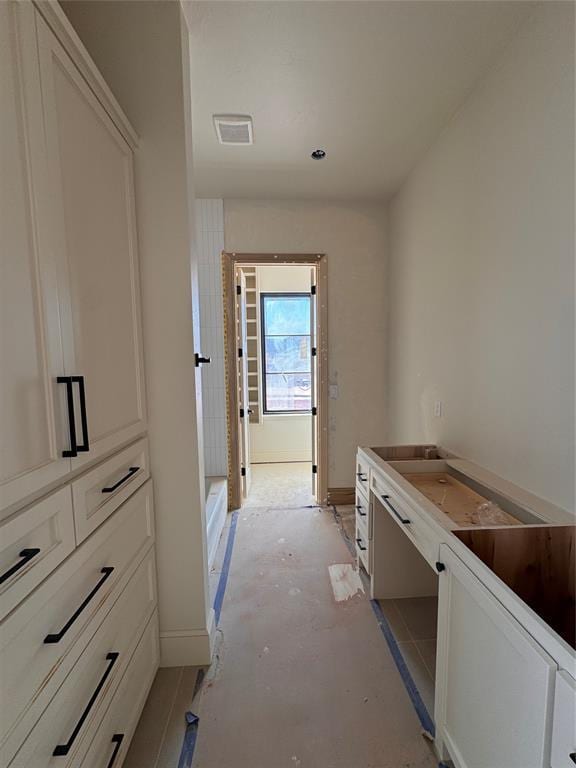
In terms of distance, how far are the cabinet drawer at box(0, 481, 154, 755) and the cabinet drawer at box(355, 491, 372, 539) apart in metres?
1.30

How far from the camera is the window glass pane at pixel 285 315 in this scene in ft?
16.0

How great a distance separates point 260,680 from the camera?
60.2 inches

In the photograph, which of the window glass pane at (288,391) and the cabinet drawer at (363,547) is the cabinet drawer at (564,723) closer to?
the cabinet drawer at (363,547)

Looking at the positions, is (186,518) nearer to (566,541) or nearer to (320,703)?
(320,703)

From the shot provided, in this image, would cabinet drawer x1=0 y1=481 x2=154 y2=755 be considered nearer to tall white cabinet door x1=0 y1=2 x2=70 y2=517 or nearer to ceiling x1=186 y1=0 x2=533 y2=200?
tall white cabinet door x1=0 y1=2 x2=70 y2=517

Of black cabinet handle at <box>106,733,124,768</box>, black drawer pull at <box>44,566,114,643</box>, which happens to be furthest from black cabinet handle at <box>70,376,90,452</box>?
black cabinet handle at <box>106,733,124,768</box>

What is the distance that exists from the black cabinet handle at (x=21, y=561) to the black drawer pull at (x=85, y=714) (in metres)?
0.48

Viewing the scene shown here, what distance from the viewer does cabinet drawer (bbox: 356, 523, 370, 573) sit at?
82.5 inches

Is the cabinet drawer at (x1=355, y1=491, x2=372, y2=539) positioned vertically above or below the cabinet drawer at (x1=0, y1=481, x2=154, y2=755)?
below

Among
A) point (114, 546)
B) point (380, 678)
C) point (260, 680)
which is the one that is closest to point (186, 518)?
point (114, 546)

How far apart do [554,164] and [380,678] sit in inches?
87.3

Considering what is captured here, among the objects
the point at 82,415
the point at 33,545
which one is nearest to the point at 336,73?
the point at 82,415

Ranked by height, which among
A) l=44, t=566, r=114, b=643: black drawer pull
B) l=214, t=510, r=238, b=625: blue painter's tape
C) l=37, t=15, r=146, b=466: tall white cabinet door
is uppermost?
l=37, t=15, r=146, b=466: tall white cabinet door

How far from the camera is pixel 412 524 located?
4.66 ft
